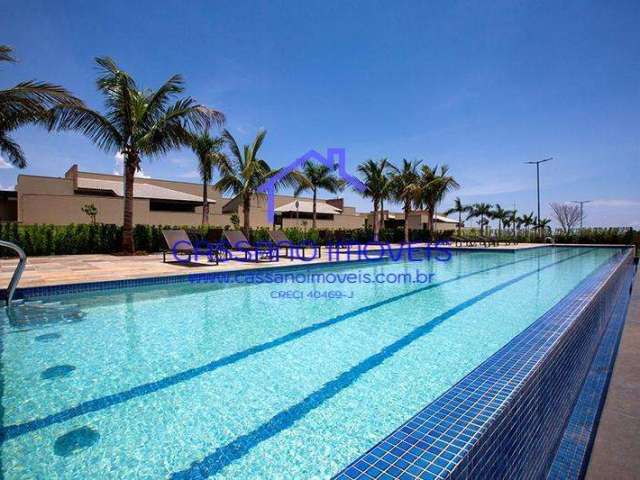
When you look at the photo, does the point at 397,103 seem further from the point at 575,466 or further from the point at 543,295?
the point at 575,466

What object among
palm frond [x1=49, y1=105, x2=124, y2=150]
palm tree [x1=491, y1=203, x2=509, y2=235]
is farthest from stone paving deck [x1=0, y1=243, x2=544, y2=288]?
palm tree [x1=491, y1=203, x2=509, y2=235]

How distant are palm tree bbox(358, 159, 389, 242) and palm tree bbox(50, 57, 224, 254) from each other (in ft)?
42.5

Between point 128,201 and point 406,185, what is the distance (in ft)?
59.9

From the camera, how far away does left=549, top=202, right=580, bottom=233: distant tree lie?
50.5m

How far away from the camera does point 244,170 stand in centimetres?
1514

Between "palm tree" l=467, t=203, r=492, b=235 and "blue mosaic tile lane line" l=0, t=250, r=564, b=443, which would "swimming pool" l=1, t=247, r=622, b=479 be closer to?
"blue mosaic tile lane line" l=0, t=250, r=564, b=443

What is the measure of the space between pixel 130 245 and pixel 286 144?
13.4 metres

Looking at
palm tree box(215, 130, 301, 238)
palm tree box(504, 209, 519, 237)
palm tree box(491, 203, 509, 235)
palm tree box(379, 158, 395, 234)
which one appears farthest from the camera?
palm tree box(504, 209, 519, 237)

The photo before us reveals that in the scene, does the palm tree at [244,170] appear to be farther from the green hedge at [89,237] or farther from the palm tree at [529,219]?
the palm tree at [529,219]

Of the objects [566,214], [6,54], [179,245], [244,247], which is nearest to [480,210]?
[566,214]

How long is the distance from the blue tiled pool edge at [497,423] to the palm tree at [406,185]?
Result: 20876mm

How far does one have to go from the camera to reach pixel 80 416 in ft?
8.23

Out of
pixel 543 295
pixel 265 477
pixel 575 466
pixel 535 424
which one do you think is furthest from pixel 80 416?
pixel 543 295

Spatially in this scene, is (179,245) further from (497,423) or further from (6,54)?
(497,423)
